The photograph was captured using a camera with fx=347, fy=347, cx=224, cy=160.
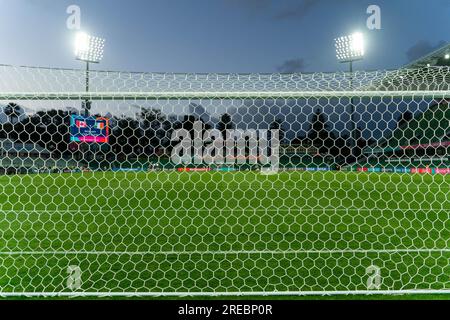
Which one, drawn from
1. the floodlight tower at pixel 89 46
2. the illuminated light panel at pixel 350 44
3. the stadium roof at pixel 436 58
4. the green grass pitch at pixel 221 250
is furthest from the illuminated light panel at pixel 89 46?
the stadium roof at pixel 436 58

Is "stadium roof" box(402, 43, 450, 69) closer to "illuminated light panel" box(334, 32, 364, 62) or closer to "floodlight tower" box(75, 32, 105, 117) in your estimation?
"illuminated light panel" box(334, 32, 364, 62)

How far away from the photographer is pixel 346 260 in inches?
131

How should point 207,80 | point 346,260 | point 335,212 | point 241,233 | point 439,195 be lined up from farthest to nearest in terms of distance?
point 439,195
point 335,212
point 241,233
point 346,260
point 207,80

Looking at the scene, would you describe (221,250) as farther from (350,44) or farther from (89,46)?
(350,44)

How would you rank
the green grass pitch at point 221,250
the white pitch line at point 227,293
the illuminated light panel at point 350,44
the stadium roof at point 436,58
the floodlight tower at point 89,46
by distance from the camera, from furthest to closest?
the illuminated light panel at point 350,44 < the stadium roof at point 436,58 < the floodlight tower at point 89,46 < the green grass pitch at point 221,250 < the white pitch line at point 227,293

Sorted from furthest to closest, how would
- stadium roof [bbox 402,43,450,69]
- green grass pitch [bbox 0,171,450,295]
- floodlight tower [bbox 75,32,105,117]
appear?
stadium roof [bbox 402,43,450,69] < floodlight tower [bbox 75,32,105,117] < green grass pitch [bbox 0,171,450,295]

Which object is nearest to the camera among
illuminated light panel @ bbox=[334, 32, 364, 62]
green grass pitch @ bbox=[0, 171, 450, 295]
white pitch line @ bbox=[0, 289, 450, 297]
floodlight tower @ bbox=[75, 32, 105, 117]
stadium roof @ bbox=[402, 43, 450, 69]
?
white pitch line @ bbox=[0, 289, 450, 297]

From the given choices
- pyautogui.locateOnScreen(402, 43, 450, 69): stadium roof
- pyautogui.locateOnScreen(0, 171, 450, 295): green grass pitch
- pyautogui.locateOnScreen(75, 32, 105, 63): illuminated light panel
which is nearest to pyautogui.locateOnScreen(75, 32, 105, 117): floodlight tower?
pyautogui.locateOnScreen(75, 32, 105, 63): illuminated light panel

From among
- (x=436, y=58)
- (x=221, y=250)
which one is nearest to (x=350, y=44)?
(x=436, y=58)

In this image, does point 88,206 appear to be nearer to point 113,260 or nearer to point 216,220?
point 216,220

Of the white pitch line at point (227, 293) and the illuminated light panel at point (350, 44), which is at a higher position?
the illuminated light panel at point (350, 44)

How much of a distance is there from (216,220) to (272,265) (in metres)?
2.35

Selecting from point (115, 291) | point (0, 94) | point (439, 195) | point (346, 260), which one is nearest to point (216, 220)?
point (346, 260)

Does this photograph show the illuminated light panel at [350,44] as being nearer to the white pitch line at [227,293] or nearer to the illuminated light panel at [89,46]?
the illuminated light panel at [89,46]
